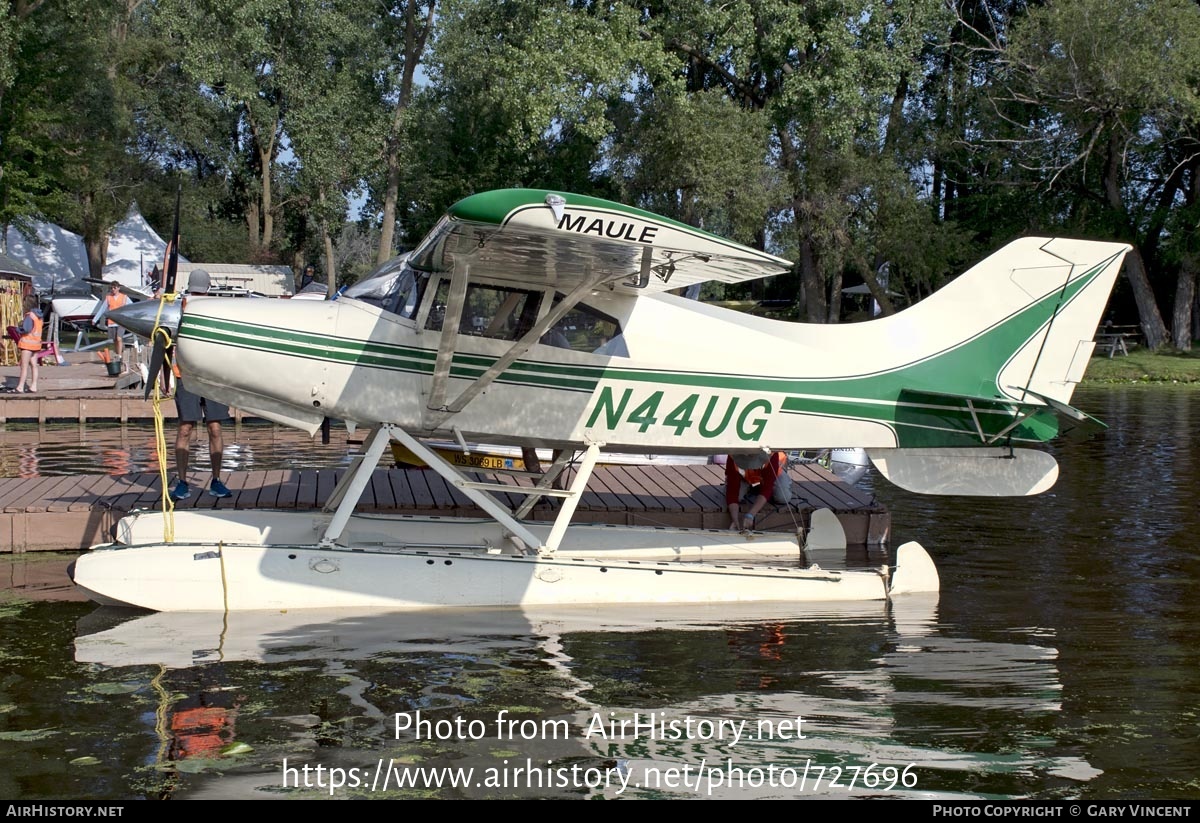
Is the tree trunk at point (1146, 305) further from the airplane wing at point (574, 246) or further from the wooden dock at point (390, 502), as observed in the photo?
the airplane wing at point (574, 246)

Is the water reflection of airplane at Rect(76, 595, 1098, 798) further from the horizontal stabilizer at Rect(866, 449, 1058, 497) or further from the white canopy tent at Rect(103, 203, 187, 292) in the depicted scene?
the white canopy tent at Rect(103, 203, 187, 292)

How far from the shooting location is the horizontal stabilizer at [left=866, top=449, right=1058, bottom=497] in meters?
8.32

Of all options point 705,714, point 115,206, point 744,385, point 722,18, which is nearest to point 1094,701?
point 705,714

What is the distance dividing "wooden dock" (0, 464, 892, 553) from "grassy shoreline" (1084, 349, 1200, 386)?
888 inches

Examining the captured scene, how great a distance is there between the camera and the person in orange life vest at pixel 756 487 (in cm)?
937

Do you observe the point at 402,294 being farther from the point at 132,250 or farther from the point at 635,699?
the point at 132,250

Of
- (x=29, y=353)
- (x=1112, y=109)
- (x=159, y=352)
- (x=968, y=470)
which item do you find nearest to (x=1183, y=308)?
(x=1112, y=109)

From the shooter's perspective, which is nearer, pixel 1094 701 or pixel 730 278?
pixel 1094 701

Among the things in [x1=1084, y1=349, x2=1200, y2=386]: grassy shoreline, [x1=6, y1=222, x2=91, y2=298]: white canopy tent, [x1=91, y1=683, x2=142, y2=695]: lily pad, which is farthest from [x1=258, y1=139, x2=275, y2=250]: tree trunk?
[x1=91, y1=683, x2=142, y2=695]: lily pad

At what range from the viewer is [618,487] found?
35.1ft

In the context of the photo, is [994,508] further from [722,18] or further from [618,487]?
[722,18]

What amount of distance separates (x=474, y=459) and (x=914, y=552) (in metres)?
4.76
